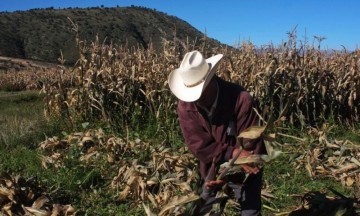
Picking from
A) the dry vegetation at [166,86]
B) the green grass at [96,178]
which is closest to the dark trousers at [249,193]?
the green grass at [96,178]

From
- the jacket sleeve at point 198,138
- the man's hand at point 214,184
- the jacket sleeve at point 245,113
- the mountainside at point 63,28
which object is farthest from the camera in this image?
the mountainside at point 63,28

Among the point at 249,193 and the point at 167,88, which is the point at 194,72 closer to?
the point at 249,193

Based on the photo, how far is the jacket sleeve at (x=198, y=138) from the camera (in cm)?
348

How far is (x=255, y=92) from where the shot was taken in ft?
27.5

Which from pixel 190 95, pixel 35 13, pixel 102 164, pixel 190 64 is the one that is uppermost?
pixel 35 13

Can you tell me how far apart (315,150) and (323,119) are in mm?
2627

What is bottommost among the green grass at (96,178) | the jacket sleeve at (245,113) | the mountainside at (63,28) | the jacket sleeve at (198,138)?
the green grass at (96,178)

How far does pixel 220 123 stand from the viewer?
3428 millimetres

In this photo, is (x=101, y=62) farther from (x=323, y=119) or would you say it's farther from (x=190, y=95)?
(x=190, y=95)

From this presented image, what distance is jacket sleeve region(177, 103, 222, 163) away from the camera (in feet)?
11.4

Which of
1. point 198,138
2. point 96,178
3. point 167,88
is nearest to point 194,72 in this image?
point 198,138

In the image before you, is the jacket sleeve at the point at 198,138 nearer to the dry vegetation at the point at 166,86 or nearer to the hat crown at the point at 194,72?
the hat crown at the point at 194,72

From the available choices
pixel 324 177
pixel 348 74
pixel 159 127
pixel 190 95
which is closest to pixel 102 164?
pixel 159 127

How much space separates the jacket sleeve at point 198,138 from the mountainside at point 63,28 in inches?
2835
